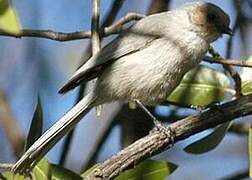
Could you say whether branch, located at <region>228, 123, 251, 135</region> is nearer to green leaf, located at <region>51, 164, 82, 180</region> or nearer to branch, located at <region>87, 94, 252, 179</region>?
branch, located at <region>87, 94, 252, 179</region>

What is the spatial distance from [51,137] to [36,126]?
177 millimetres

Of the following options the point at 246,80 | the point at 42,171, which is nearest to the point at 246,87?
the point at 246,80

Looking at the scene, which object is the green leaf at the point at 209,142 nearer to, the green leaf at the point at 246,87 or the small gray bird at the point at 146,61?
the green leaf at the point at 246,87

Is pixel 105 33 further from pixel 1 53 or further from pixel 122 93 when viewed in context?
pixel 1 53

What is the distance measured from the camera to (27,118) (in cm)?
332

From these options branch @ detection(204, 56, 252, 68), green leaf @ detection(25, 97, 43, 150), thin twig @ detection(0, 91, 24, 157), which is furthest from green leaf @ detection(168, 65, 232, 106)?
thin twig @ detection(0, 91, 24, 157)

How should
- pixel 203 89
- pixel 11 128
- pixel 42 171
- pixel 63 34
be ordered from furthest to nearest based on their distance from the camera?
pixel 11 128, pixel 203 89, pixel 63 34, pixel 42 171

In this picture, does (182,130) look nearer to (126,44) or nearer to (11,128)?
(126,44)

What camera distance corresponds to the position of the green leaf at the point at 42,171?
1819 millimetres

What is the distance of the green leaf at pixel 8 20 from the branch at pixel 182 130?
2.13 feet

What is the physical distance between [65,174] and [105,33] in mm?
469

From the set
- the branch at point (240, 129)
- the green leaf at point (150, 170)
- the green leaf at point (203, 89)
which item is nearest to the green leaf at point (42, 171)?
the green leaf at point (150, 170)

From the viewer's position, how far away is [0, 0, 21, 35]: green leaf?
115 centimetres

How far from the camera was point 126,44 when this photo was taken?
2.28 m
